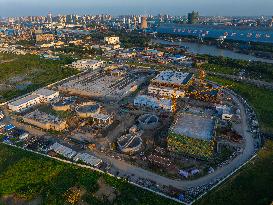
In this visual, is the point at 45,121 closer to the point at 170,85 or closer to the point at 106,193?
the point at 106,193

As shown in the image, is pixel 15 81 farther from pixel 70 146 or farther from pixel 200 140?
pixel 200 140

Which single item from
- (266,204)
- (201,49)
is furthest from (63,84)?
(201,49)

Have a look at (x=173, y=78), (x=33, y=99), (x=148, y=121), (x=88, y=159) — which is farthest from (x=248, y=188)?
(x=33, y=99)

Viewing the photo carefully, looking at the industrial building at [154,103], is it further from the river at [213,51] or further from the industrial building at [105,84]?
the river at [213,51]

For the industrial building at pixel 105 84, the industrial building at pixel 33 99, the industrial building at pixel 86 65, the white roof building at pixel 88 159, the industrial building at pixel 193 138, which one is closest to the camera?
the white roof building at pixel 88 159

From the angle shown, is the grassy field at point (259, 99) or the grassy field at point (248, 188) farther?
the grassy field at point (259, 99)

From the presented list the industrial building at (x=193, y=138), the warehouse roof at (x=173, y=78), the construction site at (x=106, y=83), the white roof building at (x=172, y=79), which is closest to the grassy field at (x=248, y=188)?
the industrial building at (x=193, y=138)
